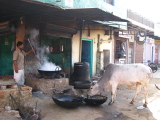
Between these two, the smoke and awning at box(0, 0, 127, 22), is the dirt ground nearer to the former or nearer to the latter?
the smoke

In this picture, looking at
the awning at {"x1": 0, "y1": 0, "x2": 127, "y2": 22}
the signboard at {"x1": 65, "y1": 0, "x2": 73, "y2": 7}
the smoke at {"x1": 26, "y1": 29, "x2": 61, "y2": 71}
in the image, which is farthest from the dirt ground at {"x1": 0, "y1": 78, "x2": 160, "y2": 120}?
the signboard at {"x1": 65, "y1": 0, "x2": 73, "y2": 7}

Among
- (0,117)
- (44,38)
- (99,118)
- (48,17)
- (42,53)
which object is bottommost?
(99,118)

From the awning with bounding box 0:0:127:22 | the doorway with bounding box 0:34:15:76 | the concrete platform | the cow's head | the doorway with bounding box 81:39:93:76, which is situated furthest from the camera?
the doorway with bounding box 81:39:93:76

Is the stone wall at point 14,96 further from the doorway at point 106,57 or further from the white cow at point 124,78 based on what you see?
the doorway at point 106,57

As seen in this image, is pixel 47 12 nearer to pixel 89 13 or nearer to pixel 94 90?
pixel 89 13

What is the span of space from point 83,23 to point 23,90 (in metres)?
5.81

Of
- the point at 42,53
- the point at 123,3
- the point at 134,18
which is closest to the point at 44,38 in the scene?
the point at 42,53

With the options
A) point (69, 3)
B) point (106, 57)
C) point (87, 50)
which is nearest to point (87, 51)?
point (87, 50)

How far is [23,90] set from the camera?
523 cm

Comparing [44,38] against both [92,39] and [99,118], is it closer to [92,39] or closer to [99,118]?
[92,39]

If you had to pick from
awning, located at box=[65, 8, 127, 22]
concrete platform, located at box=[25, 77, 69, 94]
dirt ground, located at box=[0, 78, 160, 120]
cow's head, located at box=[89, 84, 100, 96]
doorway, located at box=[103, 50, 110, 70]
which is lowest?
dirt ground, located at box=[0, 78, 160, 120]

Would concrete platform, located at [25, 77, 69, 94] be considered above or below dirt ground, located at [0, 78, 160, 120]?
above

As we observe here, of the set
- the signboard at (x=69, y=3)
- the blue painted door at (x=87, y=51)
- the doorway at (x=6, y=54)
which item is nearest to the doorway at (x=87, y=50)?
the blue painted door at (x=87, y=51)

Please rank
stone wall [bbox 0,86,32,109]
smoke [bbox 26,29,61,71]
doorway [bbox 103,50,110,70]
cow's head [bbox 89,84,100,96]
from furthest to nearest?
1. doorway [bbox 103,50,110,70]
2. smoke [bbox 26,29,61,71]
3. cow's head [bbox 89,84,100,96]
4. stone wall [bbox 0,86,32,109]
